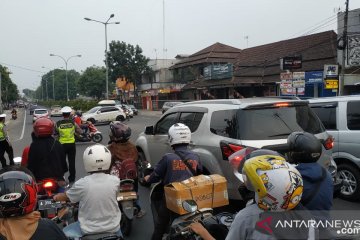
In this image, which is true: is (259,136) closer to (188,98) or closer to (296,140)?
(296,140)

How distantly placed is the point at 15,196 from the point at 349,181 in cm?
→ 597

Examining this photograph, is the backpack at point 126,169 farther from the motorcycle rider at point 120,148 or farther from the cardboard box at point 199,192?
the cardboard box at point 199,192

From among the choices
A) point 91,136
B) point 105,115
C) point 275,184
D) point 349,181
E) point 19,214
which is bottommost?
point 91,136

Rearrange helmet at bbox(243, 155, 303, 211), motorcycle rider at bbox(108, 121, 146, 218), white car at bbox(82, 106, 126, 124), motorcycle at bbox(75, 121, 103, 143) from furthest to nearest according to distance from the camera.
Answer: white car at bbox(82, 106, 126, 124) < motorcycle at bbox(75, 121, 103, 143) < motorcycle rider at bbox(108, 121, 146, 218) < helmet at bbox(243, 155, 303, 211)

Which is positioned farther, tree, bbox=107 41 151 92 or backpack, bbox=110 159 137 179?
tree, bbox=107 41 151 92

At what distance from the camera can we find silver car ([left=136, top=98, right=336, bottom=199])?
539cm

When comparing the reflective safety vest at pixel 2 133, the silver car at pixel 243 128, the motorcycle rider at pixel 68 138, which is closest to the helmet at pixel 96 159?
the silver car at pixel 243 128

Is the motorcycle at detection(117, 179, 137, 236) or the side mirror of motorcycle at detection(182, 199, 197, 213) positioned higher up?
the side mirror of motorcycle at detection(182, 199, 197, 213)

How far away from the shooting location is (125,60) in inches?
2298

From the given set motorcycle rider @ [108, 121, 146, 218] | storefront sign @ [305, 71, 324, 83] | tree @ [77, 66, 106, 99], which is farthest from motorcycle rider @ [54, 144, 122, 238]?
tree @ [77, 66, 106, 99]

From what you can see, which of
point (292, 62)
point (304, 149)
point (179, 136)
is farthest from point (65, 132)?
point (292, 62)

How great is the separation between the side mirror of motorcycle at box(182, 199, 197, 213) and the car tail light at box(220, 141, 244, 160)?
199cm

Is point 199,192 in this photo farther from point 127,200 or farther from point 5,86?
point 5,86

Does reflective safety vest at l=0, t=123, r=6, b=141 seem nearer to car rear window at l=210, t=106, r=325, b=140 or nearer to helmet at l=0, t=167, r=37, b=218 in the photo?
car rear window at l=210, t=106, r=325, b=140
